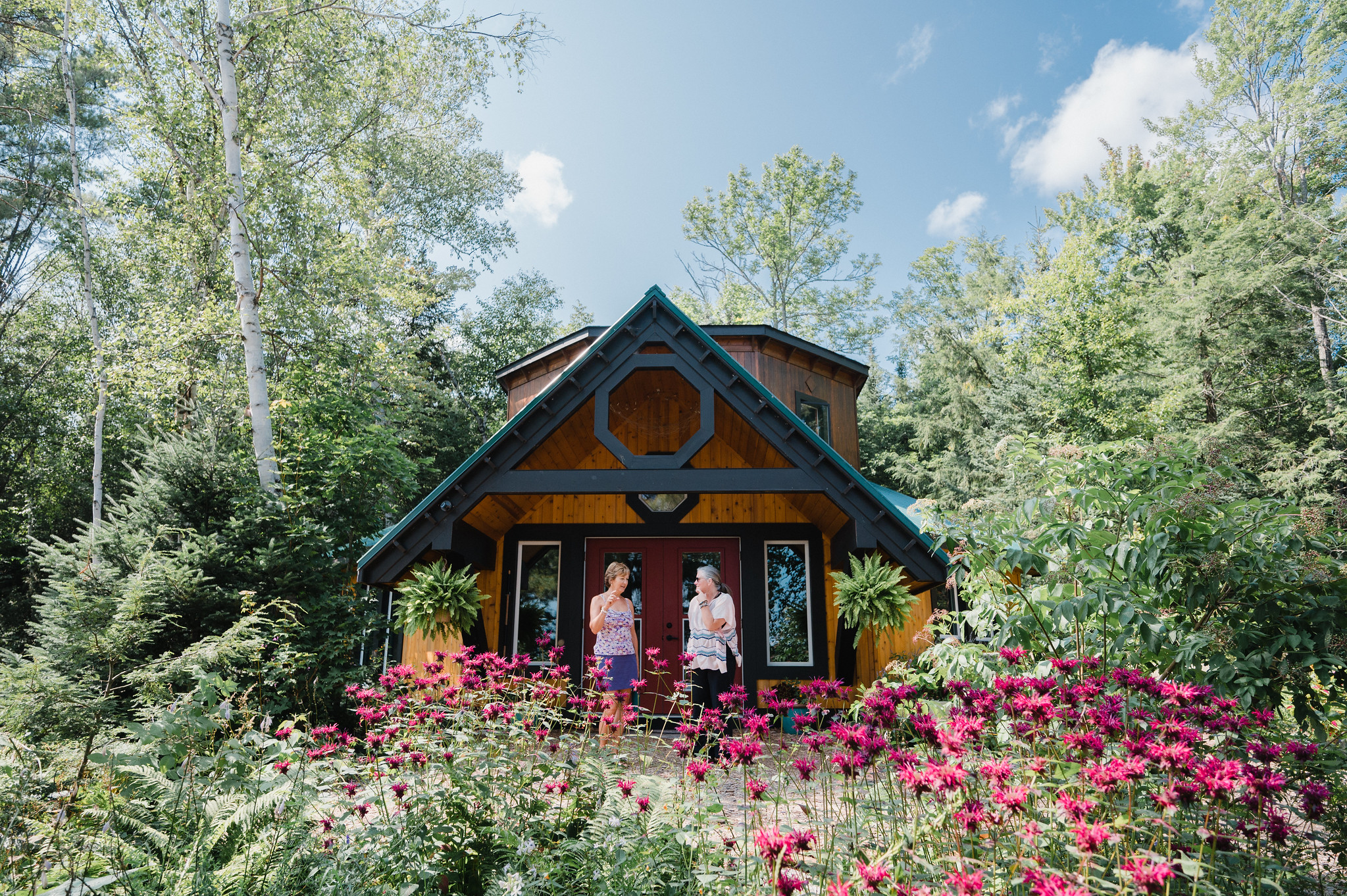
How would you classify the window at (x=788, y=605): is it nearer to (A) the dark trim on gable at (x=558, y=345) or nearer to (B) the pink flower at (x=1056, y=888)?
(A) the dark trim on gable at (x=558, y=345)

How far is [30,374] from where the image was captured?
17188mm

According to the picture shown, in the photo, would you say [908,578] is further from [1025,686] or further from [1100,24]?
[1100,24]

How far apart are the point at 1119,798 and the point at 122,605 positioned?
7439 millimetres

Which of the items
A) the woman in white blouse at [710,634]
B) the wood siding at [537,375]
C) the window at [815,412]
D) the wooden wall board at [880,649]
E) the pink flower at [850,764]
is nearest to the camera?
the pink flower at [850,764]

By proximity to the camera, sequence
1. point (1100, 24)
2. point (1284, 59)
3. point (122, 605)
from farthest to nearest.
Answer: point (1100, 24) → point (1284, 59) → point (122, 605)

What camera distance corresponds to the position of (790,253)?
82.2 feet

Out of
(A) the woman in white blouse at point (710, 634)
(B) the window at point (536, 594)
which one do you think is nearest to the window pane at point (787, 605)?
(A) the woman in white blouse at point (710, 634)

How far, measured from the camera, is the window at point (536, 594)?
28.5 ft

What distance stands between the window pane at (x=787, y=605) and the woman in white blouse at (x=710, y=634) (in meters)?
2.61

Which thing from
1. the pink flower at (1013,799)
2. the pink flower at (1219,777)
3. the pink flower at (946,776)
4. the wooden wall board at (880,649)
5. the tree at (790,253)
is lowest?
the wooden wall board at (880,649)

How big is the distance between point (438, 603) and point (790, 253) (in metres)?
21.5

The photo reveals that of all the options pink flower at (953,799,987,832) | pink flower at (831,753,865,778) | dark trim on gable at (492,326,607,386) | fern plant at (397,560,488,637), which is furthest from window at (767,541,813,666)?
pink flower at (953,799,987,832)

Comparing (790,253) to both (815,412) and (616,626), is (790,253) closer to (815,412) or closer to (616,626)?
(815,412)

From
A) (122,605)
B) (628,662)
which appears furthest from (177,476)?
(628,662)
